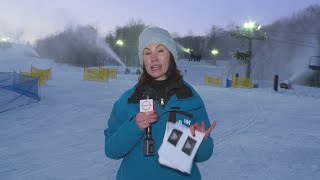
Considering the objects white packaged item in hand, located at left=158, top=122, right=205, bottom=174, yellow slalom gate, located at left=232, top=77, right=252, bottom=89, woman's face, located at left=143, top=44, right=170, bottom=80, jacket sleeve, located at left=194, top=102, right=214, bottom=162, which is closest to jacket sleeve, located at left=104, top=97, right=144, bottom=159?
white packaged item in hand, located at left=158, top=122, right=205, bottom=174

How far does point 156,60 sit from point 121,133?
552 mm

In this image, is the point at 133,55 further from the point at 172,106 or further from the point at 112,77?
the point at 172,106

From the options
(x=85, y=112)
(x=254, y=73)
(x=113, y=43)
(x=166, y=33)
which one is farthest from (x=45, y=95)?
(x=113, y=43)

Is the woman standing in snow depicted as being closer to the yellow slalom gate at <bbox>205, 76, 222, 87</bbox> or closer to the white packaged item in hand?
the white packaged item in hand

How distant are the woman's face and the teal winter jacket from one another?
16cm

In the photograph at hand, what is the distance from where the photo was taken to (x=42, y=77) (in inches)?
1065

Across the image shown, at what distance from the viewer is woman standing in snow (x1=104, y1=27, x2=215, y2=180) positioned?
2453 mm

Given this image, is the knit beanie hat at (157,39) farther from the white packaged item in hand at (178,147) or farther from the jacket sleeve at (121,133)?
the white packaged item in hand at (178,147)

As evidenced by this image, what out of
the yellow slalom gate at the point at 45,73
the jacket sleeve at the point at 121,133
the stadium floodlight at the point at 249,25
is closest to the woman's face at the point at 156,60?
the jacket sleeve at the point at 121,133

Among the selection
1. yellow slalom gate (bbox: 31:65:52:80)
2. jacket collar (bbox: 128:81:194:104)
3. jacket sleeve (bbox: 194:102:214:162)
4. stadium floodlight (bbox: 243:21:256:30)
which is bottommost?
yellow slalom gate (bbox: 31:65:52:80)

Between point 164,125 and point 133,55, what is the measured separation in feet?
301

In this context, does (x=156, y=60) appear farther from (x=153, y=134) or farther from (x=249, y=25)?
(x=249, y=25)

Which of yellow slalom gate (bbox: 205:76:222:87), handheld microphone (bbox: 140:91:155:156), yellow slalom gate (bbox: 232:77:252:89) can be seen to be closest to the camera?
handheld microphone (bbox: 140:91:155:156)

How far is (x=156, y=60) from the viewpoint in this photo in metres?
2.66
